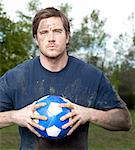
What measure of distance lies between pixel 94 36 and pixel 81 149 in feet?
153

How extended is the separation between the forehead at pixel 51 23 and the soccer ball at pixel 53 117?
622 mm

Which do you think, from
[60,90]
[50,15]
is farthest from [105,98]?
[50,15]

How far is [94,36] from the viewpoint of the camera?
164 feet

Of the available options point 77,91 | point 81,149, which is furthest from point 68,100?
point 81,149

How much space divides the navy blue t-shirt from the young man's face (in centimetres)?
19

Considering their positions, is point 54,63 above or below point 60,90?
above

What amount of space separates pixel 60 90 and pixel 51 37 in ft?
1.49

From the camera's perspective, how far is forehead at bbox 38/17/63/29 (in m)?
3.72

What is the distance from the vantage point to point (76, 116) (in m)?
3.36

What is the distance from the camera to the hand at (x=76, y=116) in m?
3.36

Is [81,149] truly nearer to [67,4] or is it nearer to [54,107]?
[54,107]

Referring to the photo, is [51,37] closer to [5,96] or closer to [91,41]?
[5,96]

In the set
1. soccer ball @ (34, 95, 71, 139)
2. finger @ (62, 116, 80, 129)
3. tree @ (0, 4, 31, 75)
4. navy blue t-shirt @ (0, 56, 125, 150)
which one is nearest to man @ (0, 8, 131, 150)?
navy blue t-shirt @ (0, 56, 125, 150)

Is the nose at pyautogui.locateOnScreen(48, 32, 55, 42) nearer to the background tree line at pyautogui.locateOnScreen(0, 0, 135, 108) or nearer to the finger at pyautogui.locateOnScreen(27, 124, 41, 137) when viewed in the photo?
the finger at pyautogui.locateOnScreen(27, 124, 41, 137)
